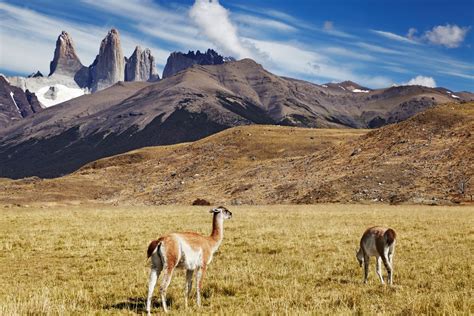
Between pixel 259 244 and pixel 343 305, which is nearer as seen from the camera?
pixel 343 305

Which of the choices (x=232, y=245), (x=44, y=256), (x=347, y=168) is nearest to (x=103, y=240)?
(x=44, y=256)

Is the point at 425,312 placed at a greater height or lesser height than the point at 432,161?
lesser

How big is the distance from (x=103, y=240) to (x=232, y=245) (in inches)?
301

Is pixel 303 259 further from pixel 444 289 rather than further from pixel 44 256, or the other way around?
pixel 44 256

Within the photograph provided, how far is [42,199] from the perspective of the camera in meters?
78.6

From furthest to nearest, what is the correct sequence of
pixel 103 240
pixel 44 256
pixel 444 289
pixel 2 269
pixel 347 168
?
pixel 347 168 → pixel 103 240 → pixel 44 256 → pixel 2 269 → pixel 444 289

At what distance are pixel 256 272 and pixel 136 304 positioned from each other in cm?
535

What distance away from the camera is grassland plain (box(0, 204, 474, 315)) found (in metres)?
12.0

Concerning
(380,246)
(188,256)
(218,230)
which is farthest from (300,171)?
(188,256)

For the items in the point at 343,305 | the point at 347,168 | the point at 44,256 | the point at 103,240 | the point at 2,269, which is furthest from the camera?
the point at 347,168

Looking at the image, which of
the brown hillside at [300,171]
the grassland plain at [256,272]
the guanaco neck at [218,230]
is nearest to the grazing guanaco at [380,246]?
the grassland plain at [256,272]

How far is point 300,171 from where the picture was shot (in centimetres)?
8175

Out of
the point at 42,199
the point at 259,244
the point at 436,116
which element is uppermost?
the point at 436,116

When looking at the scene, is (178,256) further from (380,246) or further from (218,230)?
(380,246)
